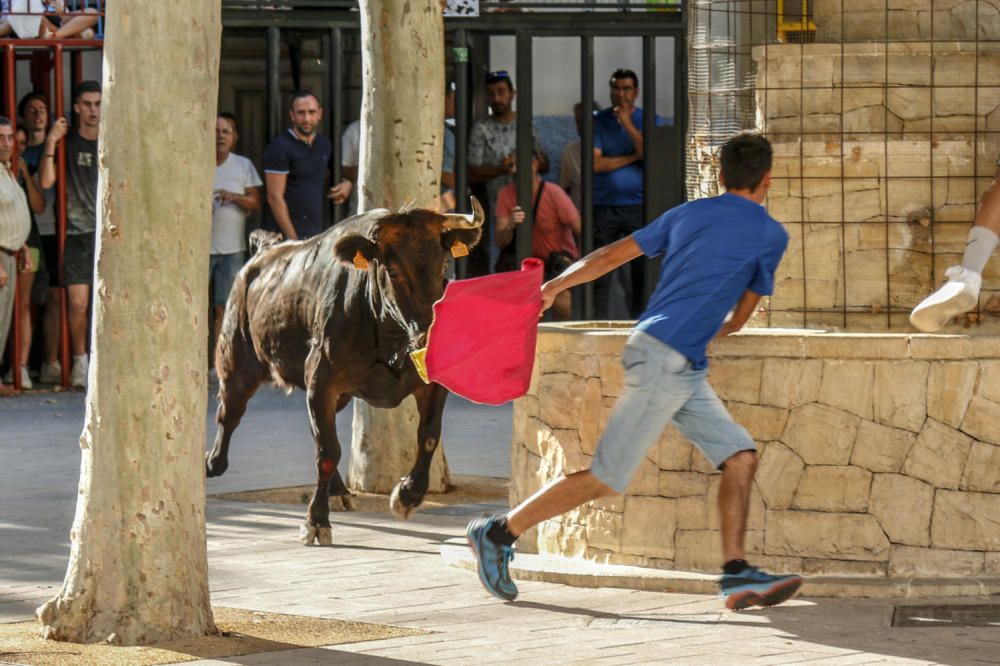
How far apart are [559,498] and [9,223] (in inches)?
392

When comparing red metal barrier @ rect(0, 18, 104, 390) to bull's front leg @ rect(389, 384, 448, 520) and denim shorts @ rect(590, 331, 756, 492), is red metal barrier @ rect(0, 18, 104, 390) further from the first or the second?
denim shorts @ rect(590, 331, 756, 492)

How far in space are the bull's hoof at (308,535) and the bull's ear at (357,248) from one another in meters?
1.39

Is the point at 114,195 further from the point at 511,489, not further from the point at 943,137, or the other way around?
the point at 943,137

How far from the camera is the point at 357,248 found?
33.9ft

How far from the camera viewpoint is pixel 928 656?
7273 mm

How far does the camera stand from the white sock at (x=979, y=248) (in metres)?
9.13

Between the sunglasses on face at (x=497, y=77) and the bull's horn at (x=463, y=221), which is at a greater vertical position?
the sunglasses on face at (x=497, y=77)

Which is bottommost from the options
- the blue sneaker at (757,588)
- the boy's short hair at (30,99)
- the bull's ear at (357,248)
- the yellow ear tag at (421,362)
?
the blue sneaker at (757,588)

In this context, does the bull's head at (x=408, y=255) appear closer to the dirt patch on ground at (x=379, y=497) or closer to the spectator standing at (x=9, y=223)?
the dirt patch on ground at (x=379, y=497)

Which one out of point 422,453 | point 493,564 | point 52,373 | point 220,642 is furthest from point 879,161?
point 52,373

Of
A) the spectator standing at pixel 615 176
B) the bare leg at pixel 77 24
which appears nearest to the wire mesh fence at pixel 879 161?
the spectator standing at pixel 615 176

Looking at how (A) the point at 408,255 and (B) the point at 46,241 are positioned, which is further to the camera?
(B) the point at 46,241

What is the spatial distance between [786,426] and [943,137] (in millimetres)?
2036

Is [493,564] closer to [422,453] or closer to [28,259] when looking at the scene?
[422,453]
